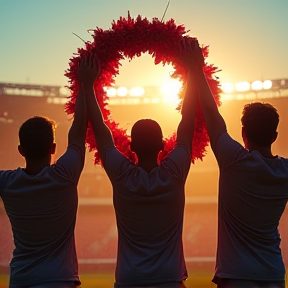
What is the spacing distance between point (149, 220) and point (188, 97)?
0.61 m

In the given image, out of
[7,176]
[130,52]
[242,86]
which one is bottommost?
[7,176]

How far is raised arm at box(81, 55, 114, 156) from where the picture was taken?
226cm

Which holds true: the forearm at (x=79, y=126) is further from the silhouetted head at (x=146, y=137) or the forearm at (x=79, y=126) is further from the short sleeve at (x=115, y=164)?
the silhouetted head at (x=146, y=137)

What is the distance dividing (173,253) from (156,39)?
1.17 metres

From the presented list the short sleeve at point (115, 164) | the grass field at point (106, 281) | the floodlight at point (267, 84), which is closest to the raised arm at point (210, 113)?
the short sleeve at point (115, 164)

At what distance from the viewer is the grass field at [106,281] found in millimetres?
8873

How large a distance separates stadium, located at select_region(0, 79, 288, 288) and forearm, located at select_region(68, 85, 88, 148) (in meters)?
8.39

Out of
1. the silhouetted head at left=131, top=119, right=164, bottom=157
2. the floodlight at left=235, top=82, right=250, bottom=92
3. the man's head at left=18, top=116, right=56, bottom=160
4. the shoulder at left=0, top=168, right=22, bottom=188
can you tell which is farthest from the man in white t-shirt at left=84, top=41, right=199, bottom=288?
the floodlight at left=235, top=82, right=250, bottom=92

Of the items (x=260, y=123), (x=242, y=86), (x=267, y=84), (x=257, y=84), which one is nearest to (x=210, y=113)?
(x=260, y=123)

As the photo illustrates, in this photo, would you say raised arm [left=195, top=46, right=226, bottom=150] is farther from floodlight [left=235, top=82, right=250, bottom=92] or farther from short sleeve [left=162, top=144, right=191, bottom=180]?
floodlight [left=235, top=82, right=250, bottom=92]

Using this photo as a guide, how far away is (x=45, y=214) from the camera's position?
6.92 feet

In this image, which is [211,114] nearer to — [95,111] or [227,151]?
→ [227,151]

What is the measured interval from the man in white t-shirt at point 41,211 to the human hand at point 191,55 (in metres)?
0.72

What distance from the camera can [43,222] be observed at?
6.90 feet
